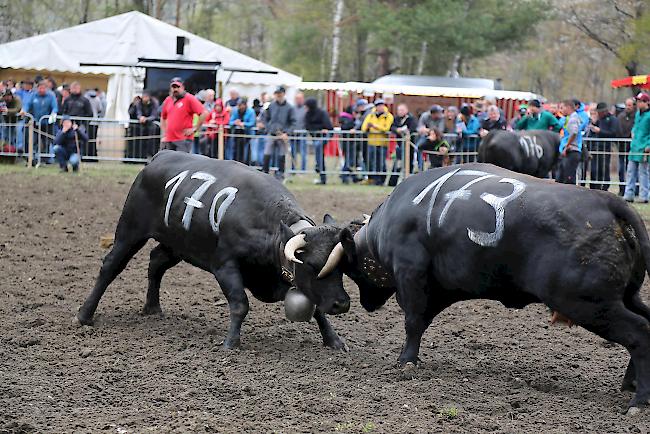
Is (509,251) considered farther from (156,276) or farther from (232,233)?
(156,276)

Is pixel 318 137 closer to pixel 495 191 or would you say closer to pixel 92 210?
pixel 92 210

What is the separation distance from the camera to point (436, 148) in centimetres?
2045

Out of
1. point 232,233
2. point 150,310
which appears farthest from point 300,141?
point 232,233

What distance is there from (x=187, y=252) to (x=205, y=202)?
492mm

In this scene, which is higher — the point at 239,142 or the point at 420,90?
the point at 420,90

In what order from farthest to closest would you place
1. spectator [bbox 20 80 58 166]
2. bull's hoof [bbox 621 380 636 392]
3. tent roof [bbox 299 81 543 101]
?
tent roof [bbox 299 81 543 101] → spectator [bbox 20 80 58 166] → bull's hoof [bbox 621 380 636 392]

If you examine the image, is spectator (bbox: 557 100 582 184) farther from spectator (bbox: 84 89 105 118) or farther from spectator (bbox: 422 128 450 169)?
spectator (bbox: 84 89 105 118)

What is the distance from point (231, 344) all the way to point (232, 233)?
86 centimetres

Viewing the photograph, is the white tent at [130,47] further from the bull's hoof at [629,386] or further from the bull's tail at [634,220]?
the bull's tail at [634,220]

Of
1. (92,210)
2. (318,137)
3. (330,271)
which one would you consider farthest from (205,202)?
(318,137)

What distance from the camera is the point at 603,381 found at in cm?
698

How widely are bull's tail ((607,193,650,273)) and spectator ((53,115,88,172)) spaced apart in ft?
53.5

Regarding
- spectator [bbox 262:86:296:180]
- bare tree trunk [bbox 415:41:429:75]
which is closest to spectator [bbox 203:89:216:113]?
spectator [bbox 262:86:296:180]

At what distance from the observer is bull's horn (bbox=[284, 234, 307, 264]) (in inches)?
284
